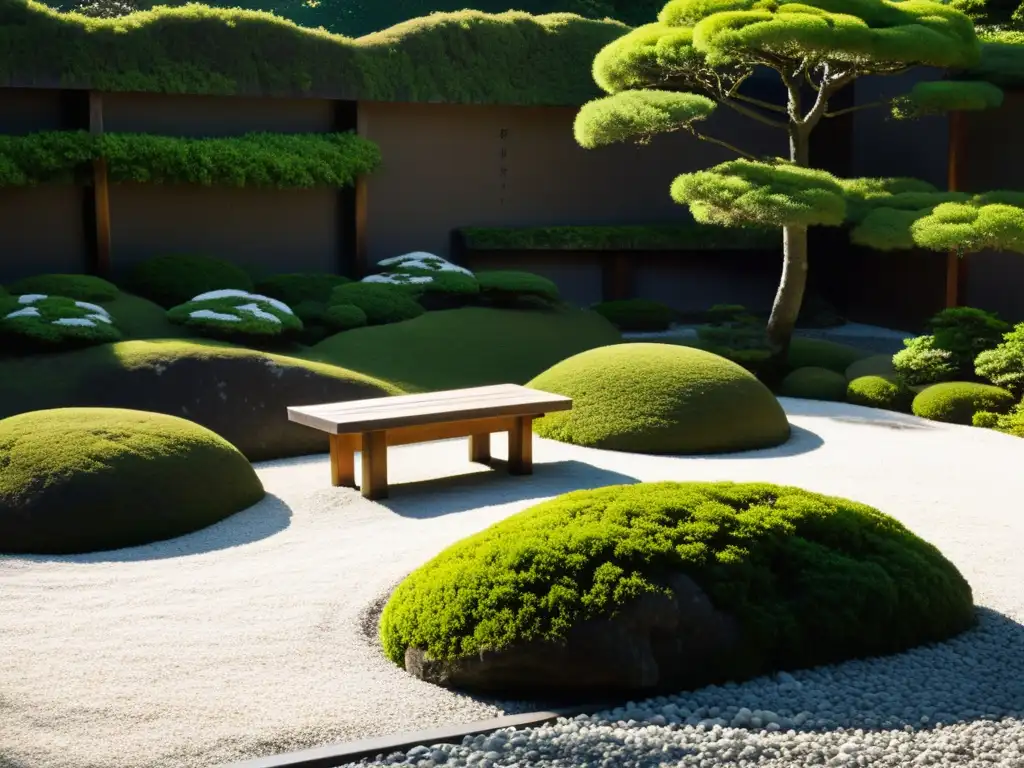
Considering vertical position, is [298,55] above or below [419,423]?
above

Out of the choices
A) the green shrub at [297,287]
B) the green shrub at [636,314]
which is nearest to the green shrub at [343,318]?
the green shrub at [297,287]

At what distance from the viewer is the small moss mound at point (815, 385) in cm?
1165

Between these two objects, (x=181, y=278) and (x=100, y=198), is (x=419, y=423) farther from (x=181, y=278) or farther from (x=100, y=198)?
(x=100, y=198)

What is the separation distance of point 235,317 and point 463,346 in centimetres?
199

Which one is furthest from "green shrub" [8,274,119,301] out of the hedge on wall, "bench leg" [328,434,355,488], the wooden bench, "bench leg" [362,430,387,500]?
"bench leg" [362,430,387,500]

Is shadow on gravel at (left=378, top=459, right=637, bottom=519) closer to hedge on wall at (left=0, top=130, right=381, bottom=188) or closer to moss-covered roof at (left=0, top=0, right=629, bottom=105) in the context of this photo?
hedge on wall at (left=0, top=130, right=381, bottom=188)

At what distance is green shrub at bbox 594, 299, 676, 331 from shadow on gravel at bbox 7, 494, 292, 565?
753 cm

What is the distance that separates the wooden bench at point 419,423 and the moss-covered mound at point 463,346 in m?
2.21

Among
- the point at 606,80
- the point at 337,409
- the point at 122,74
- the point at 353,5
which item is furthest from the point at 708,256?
the point at 353,5

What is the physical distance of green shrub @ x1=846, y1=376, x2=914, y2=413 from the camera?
11.1 meters

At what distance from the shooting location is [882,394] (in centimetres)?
1116

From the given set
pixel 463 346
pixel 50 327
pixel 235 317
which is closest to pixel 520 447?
pixel 463 346

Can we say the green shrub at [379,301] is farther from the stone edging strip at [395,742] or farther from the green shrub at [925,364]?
the stone edging strip at [395,742]

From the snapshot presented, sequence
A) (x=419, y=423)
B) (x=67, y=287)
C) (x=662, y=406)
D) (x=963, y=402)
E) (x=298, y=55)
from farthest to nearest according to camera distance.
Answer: (x=298, y=55) → (x=67, y=287) → (x=963, y=402) → (x=662, y=406) → (x=419, y=423)
